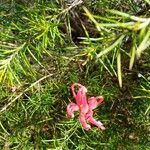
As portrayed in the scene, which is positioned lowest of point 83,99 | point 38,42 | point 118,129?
point 118,129

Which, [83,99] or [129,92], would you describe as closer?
[83,99]

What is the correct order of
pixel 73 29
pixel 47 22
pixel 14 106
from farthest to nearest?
pixel 73 29, pixel 14 106, pixel 47 22

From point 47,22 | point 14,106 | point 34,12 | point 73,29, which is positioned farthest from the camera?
point 73,29

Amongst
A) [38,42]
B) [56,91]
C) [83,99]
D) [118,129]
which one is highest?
[38,42]

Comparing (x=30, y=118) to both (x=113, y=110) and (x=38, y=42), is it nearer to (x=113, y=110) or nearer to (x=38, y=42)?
(x=113, y=110)

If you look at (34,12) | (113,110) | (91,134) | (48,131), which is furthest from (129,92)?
(34,12)

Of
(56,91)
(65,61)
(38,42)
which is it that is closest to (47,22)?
(38,42)

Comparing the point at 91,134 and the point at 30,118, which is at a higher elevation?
the point at 30,118

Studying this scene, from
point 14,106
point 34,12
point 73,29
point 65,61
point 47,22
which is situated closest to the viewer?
point 47,22

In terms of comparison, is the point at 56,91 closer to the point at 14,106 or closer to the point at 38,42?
the point at 14,106
